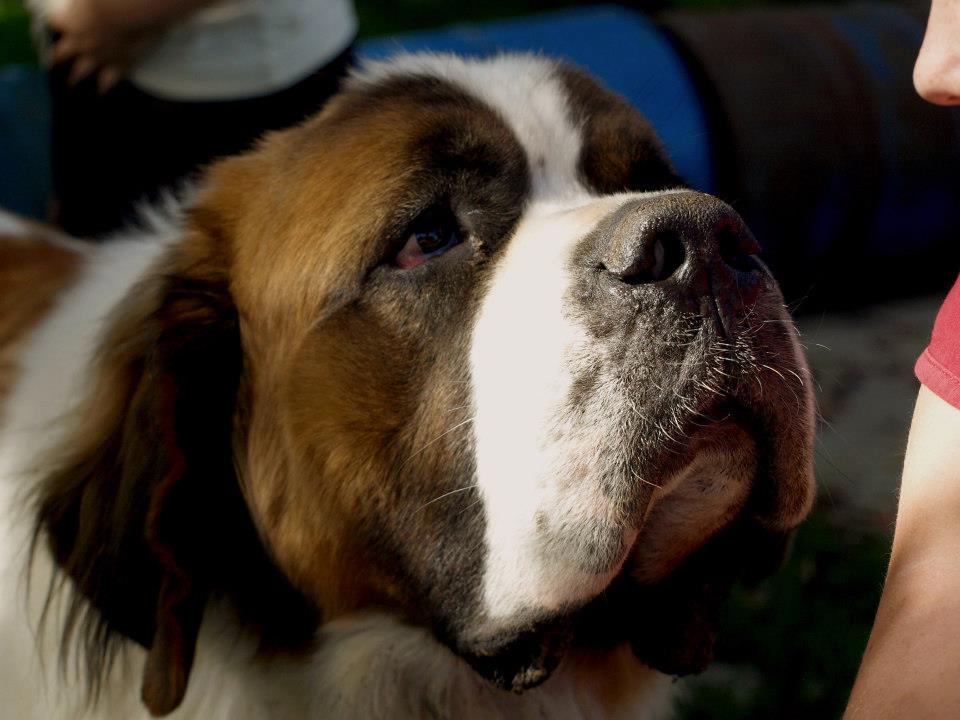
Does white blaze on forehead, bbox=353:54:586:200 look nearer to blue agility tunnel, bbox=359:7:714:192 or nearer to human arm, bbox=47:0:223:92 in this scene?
human arm, bbox=47:0:223:92

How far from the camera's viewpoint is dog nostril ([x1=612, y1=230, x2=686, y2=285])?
1660mm

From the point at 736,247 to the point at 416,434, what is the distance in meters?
0.58

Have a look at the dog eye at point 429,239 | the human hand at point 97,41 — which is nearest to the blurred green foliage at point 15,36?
the human hand at point 97,41

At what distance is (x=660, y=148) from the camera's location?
90.4 inches

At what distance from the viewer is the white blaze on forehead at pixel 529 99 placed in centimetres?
209

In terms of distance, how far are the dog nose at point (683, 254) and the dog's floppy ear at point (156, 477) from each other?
0.81m

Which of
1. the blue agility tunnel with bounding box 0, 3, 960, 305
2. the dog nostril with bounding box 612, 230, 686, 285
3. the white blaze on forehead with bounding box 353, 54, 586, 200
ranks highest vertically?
the dog nostril with bounding box 612, 230, 686, 285

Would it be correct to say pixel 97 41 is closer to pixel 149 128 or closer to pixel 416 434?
pixel 149 128

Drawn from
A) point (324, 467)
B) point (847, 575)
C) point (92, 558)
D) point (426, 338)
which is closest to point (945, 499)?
point (426, 338)

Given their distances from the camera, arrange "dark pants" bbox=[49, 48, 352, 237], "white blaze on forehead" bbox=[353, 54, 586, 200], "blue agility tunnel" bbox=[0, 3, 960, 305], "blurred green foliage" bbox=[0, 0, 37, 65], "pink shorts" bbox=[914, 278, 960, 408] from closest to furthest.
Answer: "pink shorts" bbox=[914, 278, 960, 408] → "white blaze on forehead" bbox=[353, 54, 586, 200] → "dark pants" bbox=[49, 48, 352, 237] → "blue agility tunnel" bbox=[0, 3, 960, 305] → "blurred green foliage" bbox=[0, 0, 37, 65]

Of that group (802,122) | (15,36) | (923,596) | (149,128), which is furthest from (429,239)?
(15,36)

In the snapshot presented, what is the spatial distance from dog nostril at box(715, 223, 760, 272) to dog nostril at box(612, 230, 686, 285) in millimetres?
66

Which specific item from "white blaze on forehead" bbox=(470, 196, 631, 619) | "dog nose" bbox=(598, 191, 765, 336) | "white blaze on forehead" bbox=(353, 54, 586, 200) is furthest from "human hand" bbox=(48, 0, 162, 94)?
"dog nose" bbox=(598, 191, 765, 336)

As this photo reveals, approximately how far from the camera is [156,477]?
199 cm
